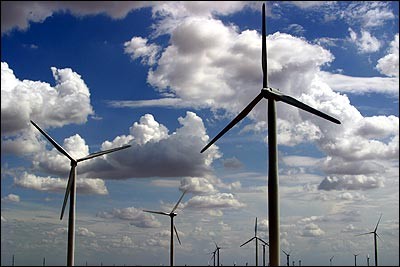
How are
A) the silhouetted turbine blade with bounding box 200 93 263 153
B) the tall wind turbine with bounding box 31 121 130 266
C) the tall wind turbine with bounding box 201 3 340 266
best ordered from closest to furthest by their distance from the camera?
the tall wind turbine with bounding box 201 3 340 266, the silhouetted turbine blade with bounding box 200 93 263 153, the tall wind turbine with bounding box 31 121 130 266

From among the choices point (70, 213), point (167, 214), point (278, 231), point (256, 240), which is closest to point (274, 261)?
point (278, 231)

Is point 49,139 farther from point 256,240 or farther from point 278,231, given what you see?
point 256,240

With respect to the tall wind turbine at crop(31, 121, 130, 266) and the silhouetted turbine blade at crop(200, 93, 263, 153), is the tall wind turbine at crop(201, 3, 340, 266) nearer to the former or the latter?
the silhouetted turbine blade at crop(200, 93, 263, 153)

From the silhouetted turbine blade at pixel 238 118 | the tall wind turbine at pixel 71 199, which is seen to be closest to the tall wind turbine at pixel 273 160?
the silhouetted turbine blade at pixel 238 118

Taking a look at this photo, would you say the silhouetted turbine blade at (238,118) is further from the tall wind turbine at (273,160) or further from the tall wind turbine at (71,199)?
the tall wind turbine at (71,199)

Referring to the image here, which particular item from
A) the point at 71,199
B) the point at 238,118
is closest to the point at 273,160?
the point at 238,118

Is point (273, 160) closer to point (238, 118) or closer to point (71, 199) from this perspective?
point (238, 118)

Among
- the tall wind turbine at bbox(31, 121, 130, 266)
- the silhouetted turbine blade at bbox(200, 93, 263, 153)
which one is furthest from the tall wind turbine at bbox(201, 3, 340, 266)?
the tall wind turbine at bbox(31, 121, 130, 266)

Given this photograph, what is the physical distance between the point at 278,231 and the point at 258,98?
544 inches

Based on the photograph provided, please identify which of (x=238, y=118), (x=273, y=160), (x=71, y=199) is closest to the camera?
(x=273, y=160)

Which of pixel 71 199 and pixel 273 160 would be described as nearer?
pixel 273 160

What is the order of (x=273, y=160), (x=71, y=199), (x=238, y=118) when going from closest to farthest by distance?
1. (x=273, y=160)
2. (x=238, y=118)
3. (x=71, y=199)

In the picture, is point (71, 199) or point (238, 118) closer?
point (238, 118)

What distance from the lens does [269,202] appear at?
45.5 m
